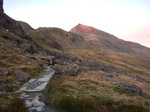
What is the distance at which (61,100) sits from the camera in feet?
28.4

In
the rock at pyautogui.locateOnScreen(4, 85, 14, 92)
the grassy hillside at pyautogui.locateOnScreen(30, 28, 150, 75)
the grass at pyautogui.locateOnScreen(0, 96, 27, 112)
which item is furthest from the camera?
the grassy hillside at pyautogui.locateOnScreen(30, 28, 150, 75)

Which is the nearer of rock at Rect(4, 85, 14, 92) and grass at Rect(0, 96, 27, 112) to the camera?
grass at Rect(0, 96, 27, 112)

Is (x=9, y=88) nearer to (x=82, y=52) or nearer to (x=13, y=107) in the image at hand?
(x=13, y=107)

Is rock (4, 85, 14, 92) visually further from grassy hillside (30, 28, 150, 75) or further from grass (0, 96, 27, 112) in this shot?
grassy hillside (30, 28, 150, 75)

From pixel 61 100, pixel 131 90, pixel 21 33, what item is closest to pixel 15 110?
pixel 61 100

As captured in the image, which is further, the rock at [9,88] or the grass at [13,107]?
the rock at [9,88]

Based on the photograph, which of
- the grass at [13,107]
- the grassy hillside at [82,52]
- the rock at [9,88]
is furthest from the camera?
the grassy hillside at [82,52]

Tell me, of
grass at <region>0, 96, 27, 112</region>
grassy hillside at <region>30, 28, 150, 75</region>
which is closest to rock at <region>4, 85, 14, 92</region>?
grass at <region>0, 96, 27, 112</region>

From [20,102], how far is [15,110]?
0.78 metres

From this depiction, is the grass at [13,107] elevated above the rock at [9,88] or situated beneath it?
elevated above

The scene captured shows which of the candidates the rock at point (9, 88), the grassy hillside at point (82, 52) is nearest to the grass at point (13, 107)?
the rock at point (9, 88)

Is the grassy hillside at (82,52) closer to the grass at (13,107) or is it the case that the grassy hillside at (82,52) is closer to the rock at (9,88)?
the rock at (9,88)

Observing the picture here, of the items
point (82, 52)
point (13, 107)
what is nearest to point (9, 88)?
point (13, 107)

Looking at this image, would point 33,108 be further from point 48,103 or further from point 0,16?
point 0,16
